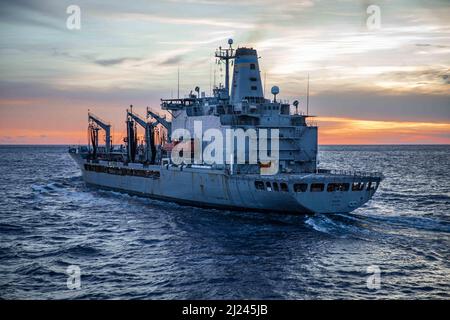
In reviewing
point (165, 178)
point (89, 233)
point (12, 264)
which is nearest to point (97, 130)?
point (165, 178)

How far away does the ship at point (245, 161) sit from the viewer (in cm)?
3928

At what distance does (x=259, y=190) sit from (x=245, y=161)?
5153 mm

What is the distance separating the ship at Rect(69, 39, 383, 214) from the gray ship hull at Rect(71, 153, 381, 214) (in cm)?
8

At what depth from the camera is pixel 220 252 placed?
3050 centimetres

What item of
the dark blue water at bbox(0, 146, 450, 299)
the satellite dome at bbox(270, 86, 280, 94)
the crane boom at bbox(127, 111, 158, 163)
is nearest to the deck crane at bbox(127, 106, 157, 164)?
the crane boom at bbox(127, 111, 158, 163)

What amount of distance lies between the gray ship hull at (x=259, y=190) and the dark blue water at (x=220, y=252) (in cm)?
100

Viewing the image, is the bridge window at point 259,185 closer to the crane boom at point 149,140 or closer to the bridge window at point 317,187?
the bridge window at point 317,187

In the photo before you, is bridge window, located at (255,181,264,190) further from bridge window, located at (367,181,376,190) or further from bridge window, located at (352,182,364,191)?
bridge window, located at (367,181,376,190)

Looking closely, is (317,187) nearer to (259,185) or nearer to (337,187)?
(337,187)

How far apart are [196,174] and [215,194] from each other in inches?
117

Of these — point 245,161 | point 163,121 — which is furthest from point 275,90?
point 163,121

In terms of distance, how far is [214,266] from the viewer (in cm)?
2748

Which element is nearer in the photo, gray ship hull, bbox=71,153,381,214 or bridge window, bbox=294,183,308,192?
bridge window, bbox=294,183,308,192

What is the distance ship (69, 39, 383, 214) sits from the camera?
129ft
